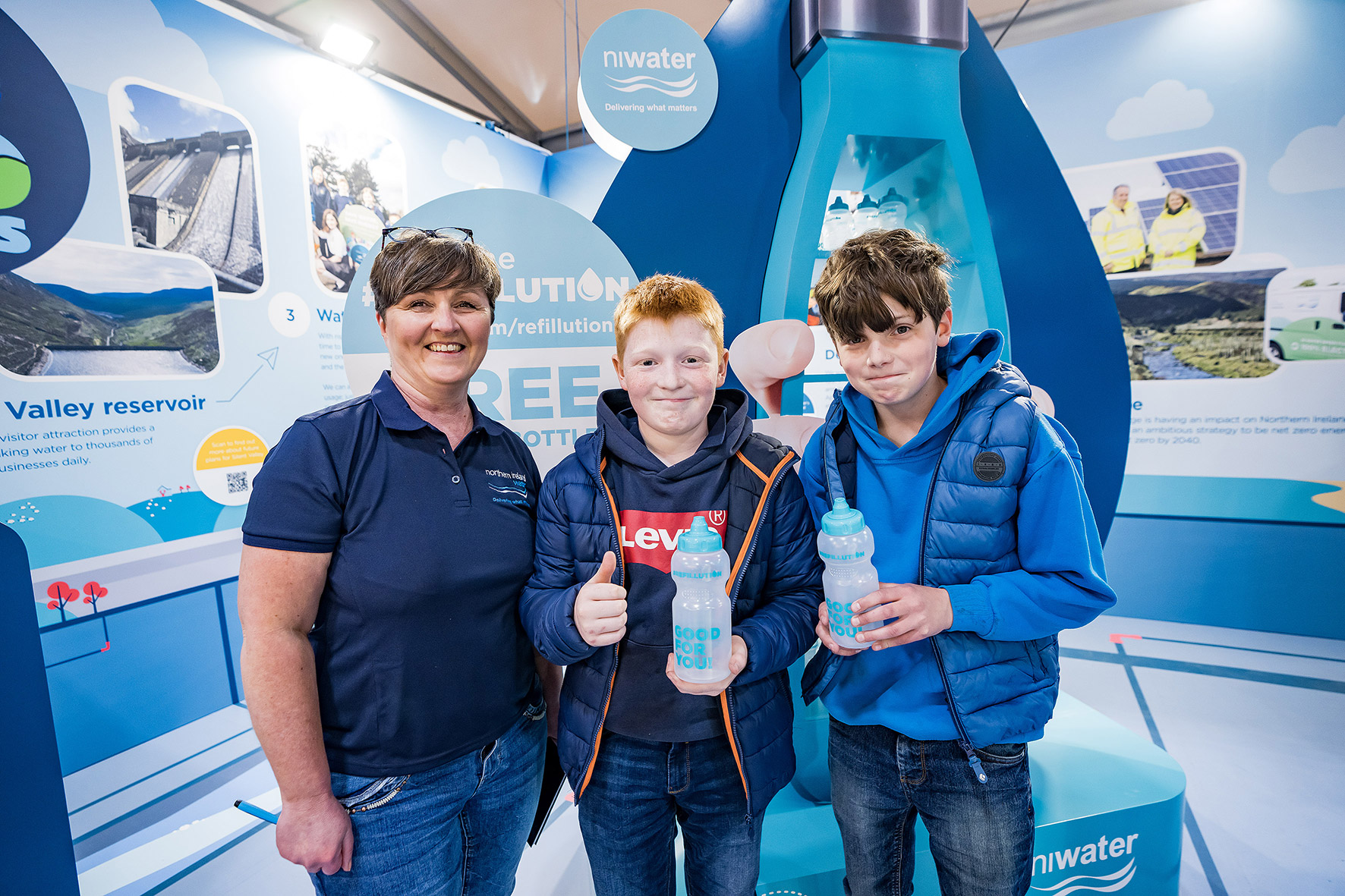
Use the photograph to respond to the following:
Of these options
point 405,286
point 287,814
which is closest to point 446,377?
point 405,286

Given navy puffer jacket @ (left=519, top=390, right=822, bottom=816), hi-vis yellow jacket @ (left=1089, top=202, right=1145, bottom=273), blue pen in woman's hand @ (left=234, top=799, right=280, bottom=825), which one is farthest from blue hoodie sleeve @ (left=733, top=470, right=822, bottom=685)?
hi-vis yellow jacket @ (left=1089, top=202, right=1145, bottom=273)

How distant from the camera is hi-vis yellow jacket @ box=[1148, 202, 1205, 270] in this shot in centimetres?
377

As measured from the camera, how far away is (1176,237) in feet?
12.5

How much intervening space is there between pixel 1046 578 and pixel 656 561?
80cm

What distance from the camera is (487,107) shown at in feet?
15.8

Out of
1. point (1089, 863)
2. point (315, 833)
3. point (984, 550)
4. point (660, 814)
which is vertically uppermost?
point (984, 550)

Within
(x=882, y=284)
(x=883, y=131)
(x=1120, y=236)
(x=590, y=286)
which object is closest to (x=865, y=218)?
(x=883, y=131)

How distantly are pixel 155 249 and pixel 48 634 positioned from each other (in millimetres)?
1968

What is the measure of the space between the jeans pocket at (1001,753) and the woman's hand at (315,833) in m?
1.31

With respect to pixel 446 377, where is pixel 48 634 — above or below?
below

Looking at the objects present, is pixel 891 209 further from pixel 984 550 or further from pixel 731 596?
pixel 731 596

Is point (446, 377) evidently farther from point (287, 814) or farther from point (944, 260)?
point (944, 260)

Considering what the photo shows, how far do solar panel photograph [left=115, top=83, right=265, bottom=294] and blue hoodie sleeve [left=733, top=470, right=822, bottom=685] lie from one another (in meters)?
3.62

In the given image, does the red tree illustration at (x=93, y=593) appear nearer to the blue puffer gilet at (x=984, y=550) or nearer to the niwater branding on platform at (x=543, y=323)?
the niwater branding on platform at (x=543, y=323)
